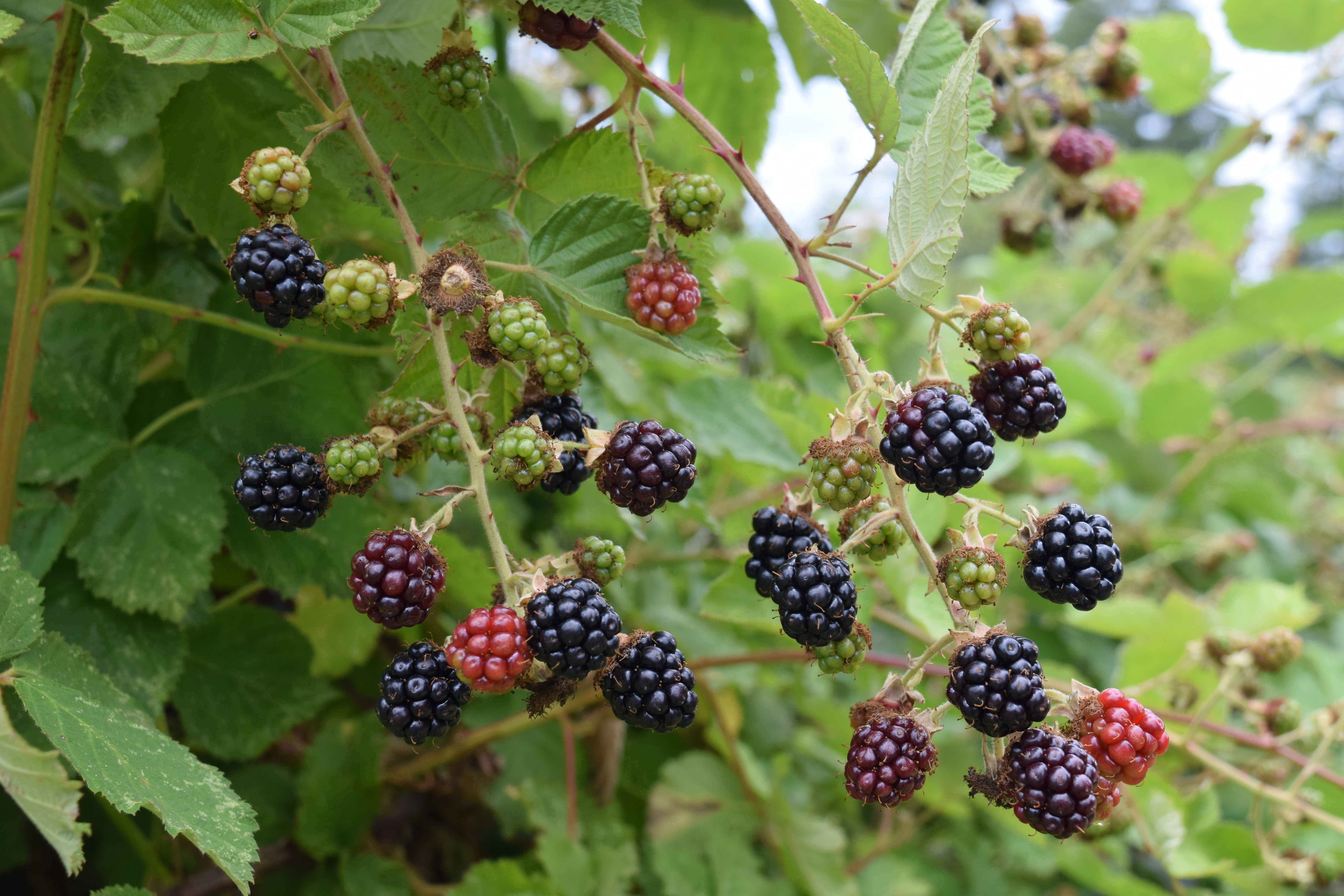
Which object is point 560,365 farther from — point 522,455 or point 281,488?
point 281,488

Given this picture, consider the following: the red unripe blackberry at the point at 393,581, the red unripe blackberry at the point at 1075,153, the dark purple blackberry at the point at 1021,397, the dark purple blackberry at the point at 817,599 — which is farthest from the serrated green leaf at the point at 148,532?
the red unripe blackberry at the point at 1075,153

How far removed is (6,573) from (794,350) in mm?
1940

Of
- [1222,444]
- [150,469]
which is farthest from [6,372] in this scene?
[1222,444]

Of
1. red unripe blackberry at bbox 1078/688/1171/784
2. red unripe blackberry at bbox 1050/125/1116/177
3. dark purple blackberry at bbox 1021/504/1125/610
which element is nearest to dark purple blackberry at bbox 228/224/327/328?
dark purple blackberry at bbox 1021/504/1125/610

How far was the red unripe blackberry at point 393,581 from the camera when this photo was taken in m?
0.81

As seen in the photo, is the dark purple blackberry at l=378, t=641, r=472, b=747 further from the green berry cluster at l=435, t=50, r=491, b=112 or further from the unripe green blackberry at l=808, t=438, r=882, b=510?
the green berry cluster at l=435, t=50, r=491, b=112

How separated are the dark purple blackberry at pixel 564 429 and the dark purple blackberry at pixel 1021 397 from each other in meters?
0.42

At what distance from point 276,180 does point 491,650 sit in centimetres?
48

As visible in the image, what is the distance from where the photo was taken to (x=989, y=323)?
90cm

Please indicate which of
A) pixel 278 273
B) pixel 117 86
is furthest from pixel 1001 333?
pixel 117 86

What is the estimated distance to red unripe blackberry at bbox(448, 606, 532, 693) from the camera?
781mm

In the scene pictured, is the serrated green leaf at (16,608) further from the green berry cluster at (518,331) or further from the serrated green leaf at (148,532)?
the green berry cluster at (518,331)

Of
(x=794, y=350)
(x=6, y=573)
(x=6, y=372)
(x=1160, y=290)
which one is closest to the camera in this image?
(x=6, y=573)

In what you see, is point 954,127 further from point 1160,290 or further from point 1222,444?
point 1160,290
